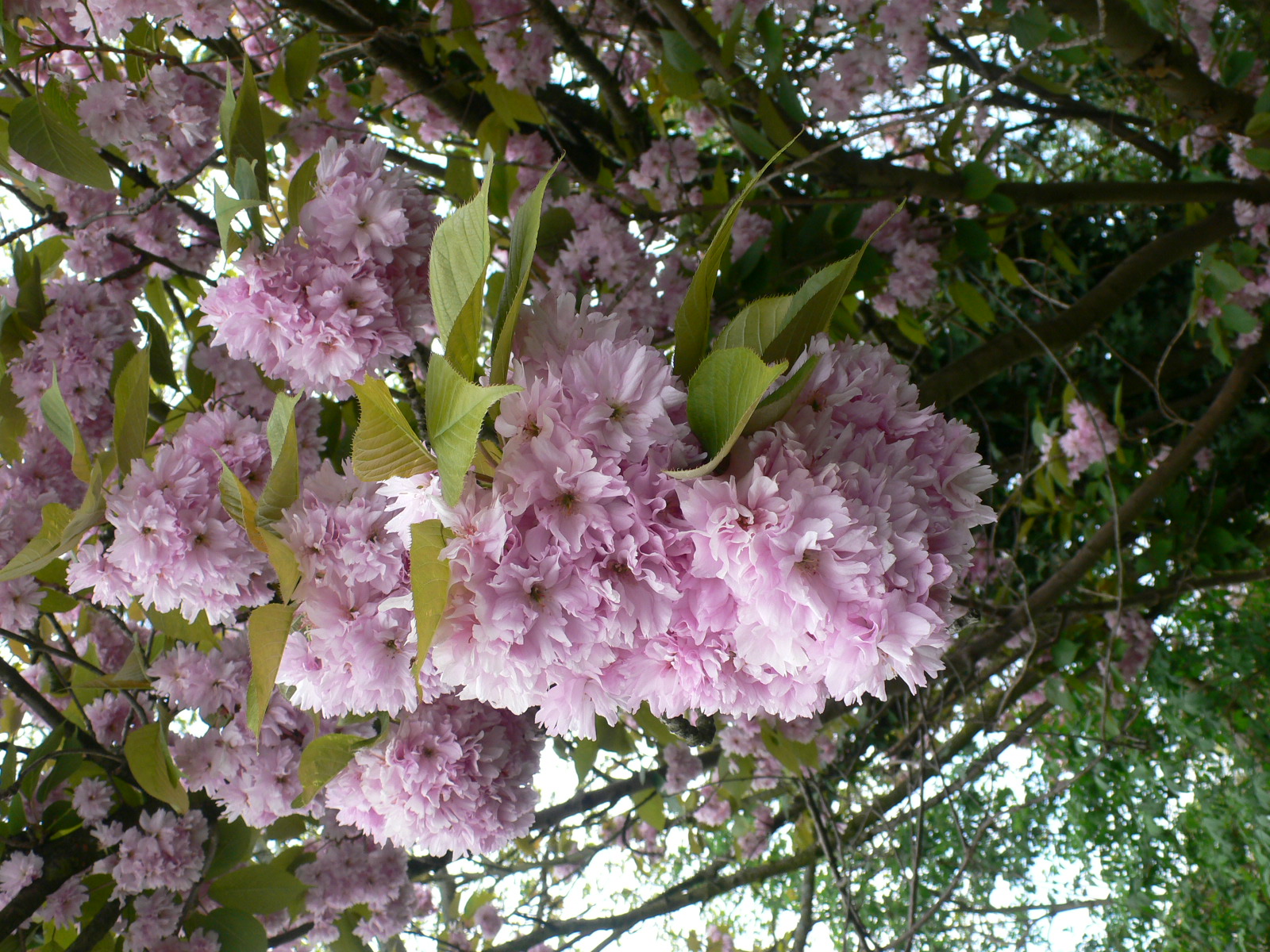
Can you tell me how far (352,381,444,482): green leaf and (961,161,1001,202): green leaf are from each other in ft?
4.10

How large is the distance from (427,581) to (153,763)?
719 mm

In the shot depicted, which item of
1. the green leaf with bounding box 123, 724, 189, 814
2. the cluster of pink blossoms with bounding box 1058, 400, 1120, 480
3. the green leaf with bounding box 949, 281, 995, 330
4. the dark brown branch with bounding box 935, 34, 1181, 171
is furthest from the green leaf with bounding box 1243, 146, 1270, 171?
the green leaf with bounding box 123, 724, 189, 814

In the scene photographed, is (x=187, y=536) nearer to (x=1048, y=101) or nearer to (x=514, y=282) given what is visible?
(x=514, y=282)

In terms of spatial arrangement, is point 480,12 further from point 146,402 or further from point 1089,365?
point 1089,365

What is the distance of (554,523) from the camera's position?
43cm

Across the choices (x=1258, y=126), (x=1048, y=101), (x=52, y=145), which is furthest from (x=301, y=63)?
(x=1258, y=126)

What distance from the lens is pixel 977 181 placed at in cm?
138

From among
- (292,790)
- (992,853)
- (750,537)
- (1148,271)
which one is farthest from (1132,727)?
(750,537)

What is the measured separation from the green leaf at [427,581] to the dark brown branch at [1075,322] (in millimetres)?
1072

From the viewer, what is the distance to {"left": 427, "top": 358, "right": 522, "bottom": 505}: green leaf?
0.36 m

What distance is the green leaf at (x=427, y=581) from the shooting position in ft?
1.29

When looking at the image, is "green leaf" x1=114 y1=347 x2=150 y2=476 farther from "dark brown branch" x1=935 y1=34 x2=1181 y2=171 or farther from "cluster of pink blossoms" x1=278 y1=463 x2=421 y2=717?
"dark brown branch" x1=935 y1=34 x2=1181 y2=171

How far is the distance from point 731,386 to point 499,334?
128mm

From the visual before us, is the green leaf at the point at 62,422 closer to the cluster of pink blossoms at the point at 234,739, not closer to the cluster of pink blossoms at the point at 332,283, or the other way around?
the cluster of pink blossoms at the point at 332,283
